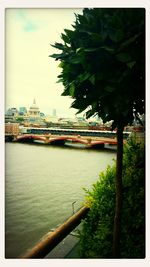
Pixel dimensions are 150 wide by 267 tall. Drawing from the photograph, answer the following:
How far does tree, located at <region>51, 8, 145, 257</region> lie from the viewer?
158 centimetres

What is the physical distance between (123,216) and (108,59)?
130 cm

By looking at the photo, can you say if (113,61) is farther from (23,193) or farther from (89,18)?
(23,193)

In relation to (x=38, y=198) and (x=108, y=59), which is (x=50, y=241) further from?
(x=38, y=198)

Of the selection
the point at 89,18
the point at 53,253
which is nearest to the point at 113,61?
the point at 89,18

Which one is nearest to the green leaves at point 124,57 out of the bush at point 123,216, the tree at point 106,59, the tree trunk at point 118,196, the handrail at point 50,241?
the tree at point 106,59

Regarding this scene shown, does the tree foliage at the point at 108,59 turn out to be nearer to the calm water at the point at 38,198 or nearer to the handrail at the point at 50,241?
the handrail at the point at 50,241

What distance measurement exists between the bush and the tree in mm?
815

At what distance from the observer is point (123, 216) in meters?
2.20

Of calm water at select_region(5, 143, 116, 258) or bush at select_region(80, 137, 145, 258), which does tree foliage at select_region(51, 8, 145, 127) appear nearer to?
bush at select_region(80, 137, 145, 258)

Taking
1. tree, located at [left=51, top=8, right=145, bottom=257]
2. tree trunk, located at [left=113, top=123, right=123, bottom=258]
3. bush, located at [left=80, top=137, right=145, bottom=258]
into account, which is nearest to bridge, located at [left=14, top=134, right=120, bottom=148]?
bush, located at [left=80, top=137, right=145, bottom=258]

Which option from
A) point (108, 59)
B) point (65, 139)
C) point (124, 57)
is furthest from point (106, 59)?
point (65, 139)

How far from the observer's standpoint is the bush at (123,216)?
2.11 metres

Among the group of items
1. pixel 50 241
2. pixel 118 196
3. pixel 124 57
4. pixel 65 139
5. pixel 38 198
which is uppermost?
pixel 124 57
